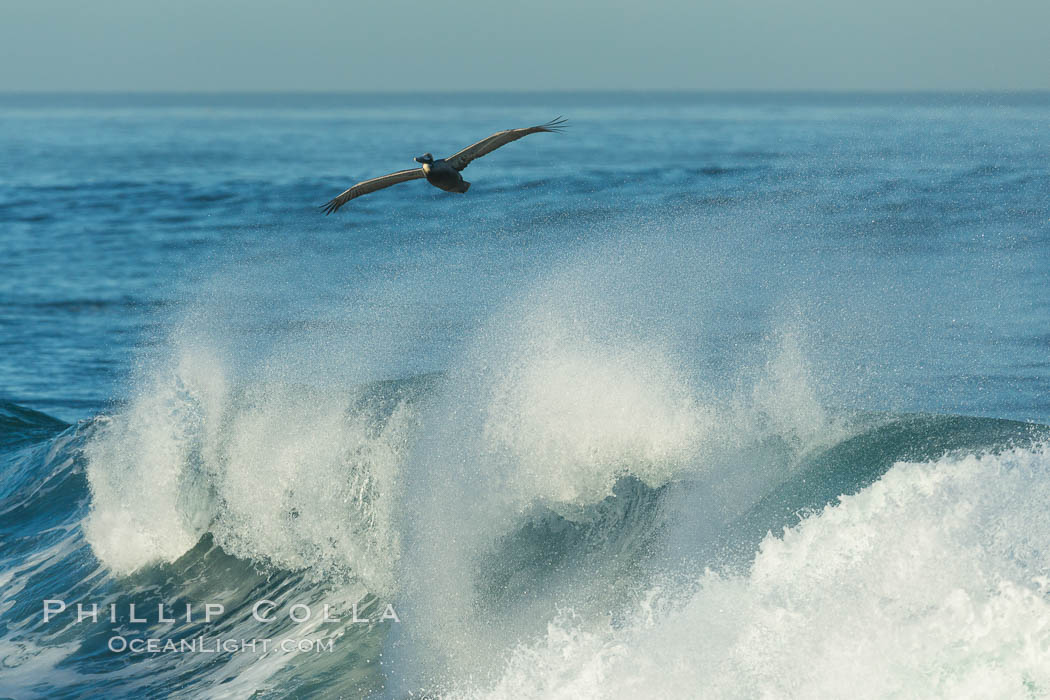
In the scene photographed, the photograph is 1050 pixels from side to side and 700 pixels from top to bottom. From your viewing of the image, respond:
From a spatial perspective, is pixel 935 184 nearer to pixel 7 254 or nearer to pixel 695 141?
pixel 7 254

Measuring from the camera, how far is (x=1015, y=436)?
9.41 meters

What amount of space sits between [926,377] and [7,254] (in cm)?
2787

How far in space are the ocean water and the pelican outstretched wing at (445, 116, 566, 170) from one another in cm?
220

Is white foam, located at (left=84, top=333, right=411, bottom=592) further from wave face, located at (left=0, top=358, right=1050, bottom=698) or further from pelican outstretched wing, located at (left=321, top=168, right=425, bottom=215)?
pelican outstretched wing, located at (left=321, top=168, right=425, bottom=215)

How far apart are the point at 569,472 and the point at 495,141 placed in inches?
111

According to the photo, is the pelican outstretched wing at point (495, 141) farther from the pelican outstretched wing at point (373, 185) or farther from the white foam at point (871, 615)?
the white foam at point (871, 615)

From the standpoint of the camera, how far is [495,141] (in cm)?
786

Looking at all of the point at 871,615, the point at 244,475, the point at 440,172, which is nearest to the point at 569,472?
the point at 440,172

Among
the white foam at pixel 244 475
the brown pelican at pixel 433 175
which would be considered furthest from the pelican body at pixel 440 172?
the white foam at pixel 244 475

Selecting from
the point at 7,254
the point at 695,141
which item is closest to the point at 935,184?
the point at 7,254

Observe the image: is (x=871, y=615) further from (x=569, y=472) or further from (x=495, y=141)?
(x=495, y=141)

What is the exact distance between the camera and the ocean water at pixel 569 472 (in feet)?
20.4

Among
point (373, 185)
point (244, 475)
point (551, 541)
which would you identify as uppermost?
Answer: point (373, 185)

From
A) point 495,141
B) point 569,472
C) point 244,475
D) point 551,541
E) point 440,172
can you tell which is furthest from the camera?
point 244,475
